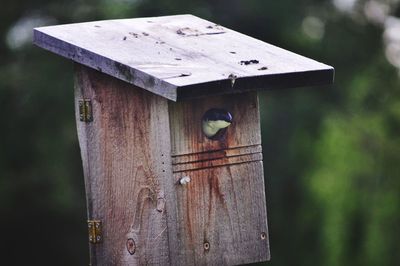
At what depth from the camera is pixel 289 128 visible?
1002 centimetres

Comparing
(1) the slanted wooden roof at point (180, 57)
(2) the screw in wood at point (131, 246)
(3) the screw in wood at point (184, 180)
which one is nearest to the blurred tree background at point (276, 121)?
(1) the slanted wooden roof at point (180, 57)

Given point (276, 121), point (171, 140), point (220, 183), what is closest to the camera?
point (171, 140)

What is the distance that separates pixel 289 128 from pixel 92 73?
6780mm

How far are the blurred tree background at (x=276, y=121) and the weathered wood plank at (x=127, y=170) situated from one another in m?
5.93

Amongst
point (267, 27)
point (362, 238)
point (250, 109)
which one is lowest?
point (362, 238)

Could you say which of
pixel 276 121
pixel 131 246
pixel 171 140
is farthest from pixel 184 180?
A: pixel 276 121

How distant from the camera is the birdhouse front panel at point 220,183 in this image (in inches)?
123

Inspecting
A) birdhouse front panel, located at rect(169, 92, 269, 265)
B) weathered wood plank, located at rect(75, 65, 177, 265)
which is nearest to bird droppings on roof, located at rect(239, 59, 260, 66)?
birdhouse front panel, located at rect(169, 92, 269, 265)

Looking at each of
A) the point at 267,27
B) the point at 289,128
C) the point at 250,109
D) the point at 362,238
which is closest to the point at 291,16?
the point at 267,27

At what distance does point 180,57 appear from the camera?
3.14m

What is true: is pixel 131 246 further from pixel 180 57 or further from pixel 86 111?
pixel 180 57

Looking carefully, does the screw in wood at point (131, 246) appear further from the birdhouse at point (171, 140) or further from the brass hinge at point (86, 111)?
the brass hinge at point (86, 111)

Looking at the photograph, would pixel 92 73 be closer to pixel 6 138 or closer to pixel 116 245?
pixel 116 245

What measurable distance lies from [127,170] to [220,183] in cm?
29
